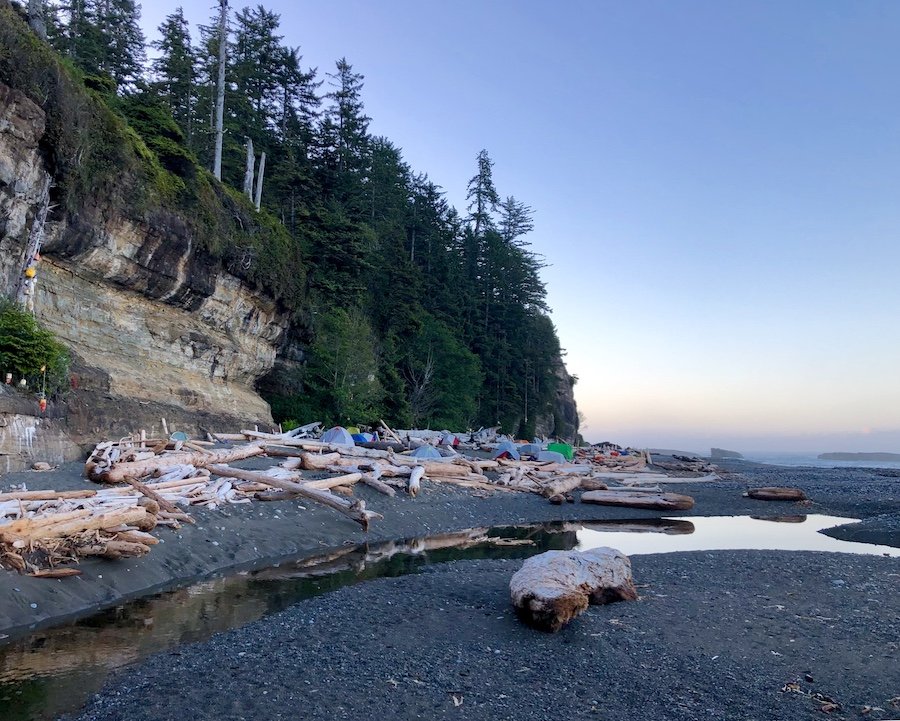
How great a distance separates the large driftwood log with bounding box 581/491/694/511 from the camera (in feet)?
72.2

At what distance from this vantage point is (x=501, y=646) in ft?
23.4

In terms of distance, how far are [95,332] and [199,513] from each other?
34.4 feet

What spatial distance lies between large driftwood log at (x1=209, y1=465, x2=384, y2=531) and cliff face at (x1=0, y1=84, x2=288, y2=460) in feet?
15.3

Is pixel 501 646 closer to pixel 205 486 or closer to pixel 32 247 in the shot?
pixel 205 486

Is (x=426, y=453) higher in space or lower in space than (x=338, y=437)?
lower

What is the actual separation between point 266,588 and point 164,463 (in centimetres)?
644

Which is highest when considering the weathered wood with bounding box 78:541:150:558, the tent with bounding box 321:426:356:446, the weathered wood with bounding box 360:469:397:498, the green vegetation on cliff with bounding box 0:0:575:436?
the green vegetation on cliff with bounding box 0:0:575:436

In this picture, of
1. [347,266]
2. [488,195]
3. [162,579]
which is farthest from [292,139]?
[162,579]

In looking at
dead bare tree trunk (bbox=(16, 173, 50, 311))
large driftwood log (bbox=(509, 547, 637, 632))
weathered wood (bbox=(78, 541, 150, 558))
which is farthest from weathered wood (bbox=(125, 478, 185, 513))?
large driftwood log (bbox=(509, 547, 637, 632))

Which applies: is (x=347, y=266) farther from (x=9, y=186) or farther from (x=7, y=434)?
(x=7, y=434)

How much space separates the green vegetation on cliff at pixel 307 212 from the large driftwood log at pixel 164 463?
28.6 feet

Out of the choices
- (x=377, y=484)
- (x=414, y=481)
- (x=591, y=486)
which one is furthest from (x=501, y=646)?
(x=591, y=486)

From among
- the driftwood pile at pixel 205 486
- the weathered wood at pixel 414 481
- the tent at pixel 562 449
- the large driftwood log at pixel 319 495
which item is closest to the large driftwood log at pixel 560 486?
the driftwood pile at pixel 205 486

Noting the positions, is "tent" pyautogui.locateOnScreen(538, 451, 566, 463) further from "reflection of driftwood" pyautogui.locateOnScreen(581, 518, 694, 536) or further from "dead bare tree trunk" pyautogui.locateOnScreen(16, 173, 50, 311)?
"dead bare tree trunk" pyautogui.locateOnScreen(16, 173, 50, 311)
